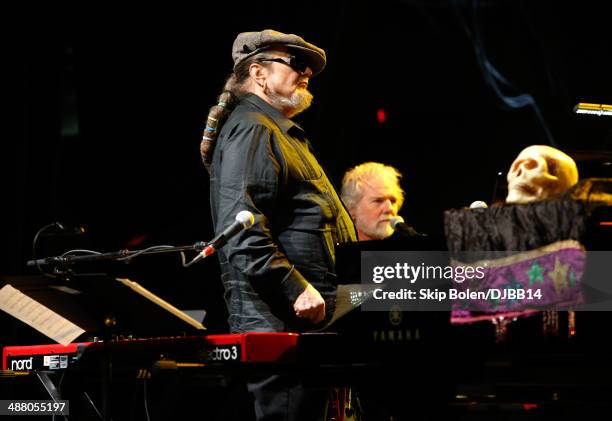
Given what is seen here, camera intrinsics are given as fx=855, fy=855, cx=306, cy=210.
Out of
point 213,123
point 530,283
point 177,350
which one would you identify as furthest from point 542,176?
point 213,123

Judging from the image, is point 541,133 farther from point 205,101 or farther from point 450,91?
point 205,101

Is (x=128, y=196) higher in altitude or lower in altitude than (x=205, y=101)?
lower

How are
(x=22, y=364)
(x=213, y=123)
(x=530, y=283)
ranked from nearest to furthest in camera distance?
(x=530, y=283)
(x=22, y=364)
(x=213, y=123)

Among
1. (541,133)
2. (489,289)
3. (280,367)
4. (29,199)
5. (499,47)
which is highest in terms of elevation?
(499,47)

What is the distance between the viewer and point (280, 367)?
94.7 inches

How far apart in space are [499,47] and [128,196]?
97.9 inches

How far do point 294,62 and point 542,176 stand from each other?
130 centimetres

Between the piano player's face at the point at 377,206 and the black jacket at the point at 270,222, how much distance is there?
187 centimetres

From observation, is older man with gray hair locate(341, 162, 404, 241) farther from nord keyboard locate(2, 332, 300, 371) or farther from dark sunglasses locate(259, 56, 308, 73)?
nord keyboard locate(2, 332, 300, 371)

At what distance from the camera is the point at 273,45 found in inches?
129

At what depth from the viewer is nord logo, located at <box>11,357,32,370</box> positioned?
2.99 m

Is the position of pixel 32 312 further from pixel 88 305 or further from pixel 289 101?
pixel 289 101

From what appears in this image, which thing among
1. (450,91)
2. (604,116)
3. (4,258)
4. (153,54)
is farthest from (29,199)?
(604,116)

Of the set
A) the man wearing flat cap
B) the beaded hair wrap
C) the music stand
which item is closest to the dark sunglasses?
the man wearing flat cap
